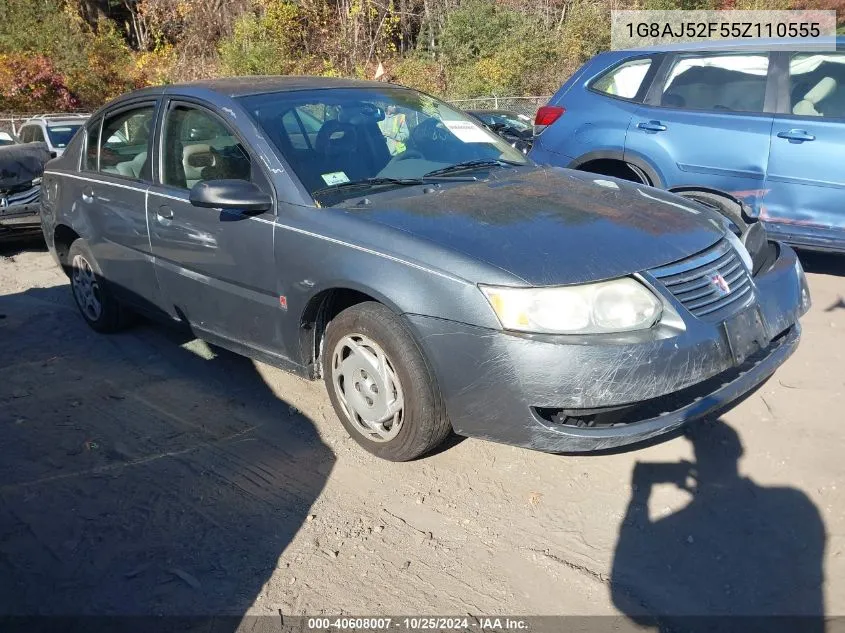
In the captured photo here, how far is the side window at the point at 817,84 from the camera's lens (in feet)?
17.0

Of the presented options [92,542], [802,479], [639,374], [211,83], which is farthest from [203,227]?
[802,479]

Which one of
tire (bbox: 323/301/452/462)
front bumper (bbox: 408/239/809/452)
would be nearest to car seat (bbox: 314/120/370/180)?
tire (bbox: 323/301/452/462)

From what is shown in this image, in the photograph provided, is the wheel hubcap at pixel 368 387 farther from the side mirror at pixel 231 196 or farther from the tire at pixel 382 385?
the side mirror at pixel 231 196

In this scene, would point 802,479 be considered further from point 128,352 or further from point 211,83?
point 128,352

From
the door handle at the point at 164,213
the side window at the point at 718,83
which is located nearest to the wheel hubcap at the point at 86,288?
the door handle at the point at 164,213

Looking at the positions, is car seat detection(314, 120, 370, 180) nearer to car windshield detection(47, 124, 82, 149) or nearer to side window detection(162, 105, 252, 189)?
side window detection(162, 105, 252, 189)

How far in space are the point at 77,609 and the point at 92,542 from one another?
390mm

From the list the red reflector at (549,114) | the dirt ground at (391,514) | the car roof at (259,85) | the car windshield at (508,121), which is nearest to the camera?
the dirt ground at (391,514)

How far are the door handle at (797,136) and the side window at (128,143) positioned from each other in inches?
168

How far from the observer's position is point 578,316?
2.79 m

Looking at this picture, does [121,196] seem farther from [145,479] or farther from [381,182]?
[145,479]

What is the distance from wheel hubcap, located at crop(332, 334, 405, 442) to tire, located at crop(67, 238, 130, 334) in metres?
2.38

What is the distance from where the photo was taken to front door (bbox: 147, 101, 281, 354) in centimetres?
365

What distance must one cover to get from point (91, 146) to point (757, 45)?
4.90 meters
